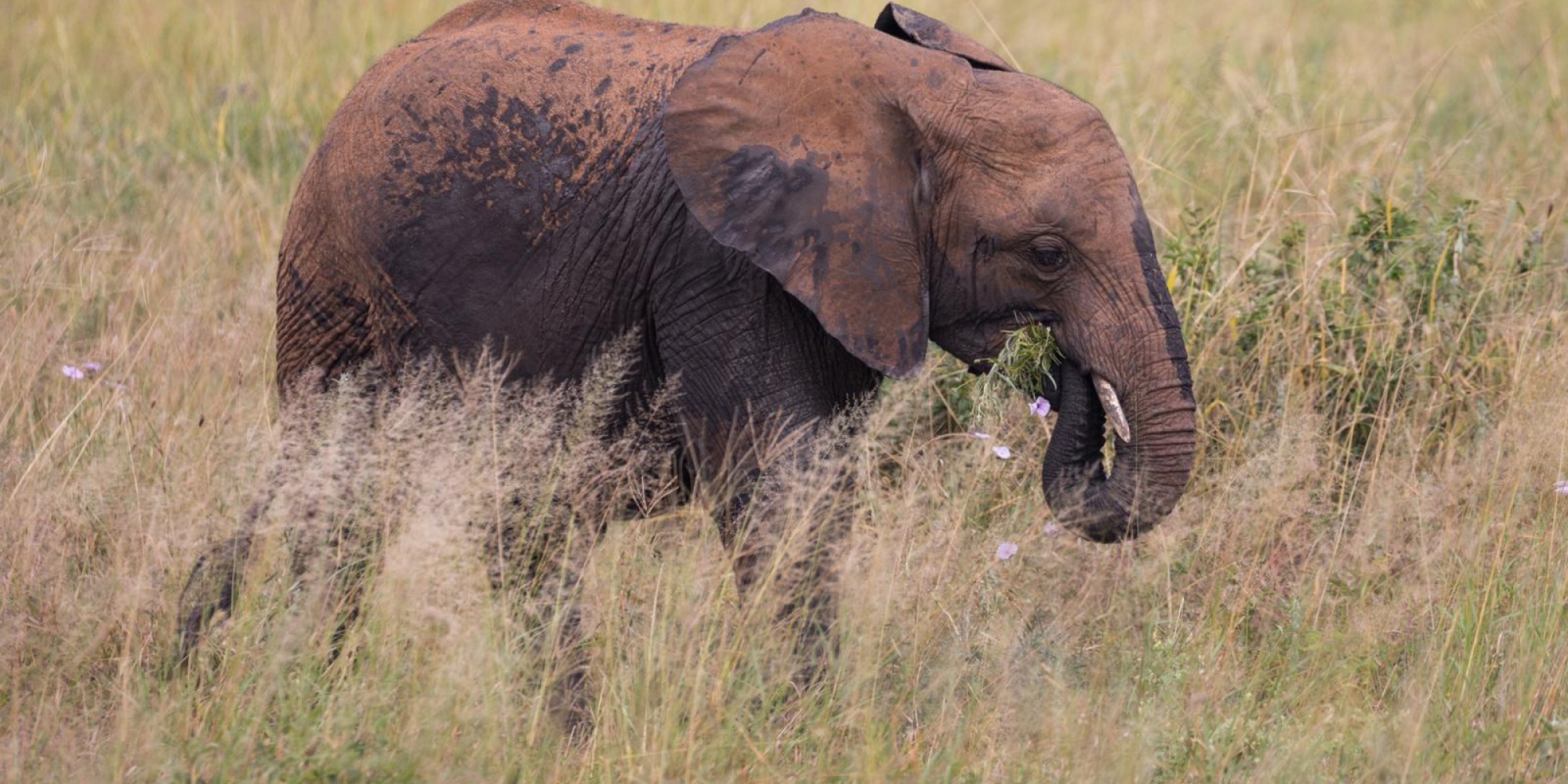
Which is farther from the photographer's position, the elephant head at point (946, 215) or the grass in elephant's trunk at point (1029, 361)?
the grass in elephant's trunk at point (1029, 361)

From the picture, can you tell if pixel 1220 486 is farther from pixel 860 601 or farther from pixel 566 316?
pixel 566 316

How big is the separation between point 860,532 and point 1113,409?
1.07 meters

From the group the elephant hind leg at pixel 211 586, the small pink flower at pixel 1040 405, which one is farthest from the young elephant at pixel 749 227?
the elephant hind leg at pixel 211 586

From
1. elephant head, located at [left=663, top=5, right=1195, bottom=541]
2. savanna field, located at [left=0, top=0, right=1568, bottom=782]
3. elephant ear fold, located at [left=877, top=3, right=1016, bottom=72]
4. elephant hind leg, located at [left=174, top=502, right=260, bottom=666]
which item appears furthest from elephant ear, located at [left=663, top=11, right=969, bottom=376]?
elephant hind leg, located at [left=174, top=502, right=260, bottom=666]

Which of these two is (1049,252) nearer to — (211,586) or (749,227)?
(749,227)

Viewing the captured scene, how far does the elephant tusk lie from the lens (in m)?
3.93

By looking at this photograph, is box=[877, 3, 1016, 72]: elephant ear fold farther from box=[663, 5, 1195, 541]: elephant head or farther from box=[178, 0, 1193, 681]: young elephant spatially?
box=[663, 5, 1195, 541]: elephant head

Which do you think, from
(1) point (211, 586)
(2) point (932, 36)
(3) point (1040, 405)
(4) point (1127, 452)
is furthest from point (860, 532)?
(1) point (211, 586)

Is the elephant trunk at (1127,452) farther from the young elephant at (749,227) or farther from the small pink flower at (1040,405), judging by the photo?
→ the small pink flower at (1040,405)

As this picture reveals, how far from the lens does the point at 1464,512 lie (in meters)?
5.17

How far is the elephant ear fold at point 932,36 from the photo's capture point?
4.24 metres

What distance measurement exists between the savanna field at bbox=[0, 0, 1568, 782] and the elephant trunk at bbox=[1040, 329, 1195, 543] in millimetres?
363

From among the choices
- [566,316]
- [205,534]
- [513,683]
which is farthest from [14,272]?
[513,683]

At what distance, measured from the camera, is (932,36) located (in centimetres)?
430
